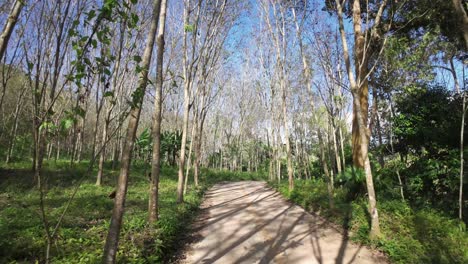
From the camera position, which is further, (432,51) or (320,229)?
(432,51)

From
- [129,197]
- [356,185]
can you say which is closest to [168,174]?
A: [129,197]

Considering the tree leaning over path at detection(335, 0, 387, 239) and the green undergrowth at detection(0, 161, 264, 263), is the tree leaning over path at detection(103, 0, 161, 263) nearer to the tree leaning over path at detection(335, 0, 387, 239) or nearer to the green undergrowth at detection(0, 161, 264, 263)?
the green undergrowth at detection(0, 161, 264, 263)

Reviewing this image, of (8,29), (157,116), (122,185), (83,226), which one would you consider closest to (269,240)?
(122,185)

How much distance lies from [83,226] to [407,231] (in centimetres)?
675

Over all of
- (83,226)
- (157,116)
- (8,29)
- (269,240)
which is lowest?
(269,240)

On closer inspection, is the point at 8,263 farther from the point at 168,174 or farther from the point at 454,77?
the point at 454,77

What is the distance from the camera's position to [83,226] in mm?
5793

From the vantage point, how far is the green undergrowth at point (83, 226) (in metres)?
4.16

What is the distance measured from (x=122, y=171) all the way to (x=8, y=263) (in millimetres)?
2066

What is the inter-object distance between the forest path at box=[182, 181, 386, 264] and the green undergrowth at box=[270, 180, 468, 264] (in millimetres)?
310

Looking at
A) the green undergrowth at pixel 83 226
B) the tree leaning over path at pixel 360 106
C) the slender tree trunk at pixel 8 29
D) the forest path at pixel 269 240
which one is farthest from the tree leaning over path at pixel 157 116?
the tree leaning over path at pixel 360 106

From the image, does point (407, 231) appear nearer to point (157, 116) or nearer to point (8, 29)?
point (157, 116)

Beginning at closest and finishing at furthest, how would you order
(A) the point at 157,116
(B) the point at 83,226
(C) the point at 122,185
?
(C) the point at 122,185 → (B) the point at 83,226 → (A) the point at 157,116

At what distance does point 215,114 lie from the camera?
101ft
